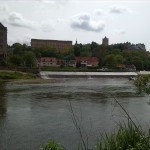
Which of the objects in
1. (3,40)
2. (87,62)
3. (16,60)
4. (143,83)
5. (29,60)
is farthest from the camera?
(87,62)

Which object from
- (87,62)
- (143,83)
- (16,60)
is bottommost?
(87,62)

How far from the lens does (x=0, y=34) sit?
101m

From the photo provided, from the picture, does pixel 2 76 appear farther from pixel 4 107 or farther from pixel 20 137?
pixel 20 137

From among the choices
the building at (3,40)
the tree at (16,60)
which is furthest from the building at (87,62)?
the building at (3,40)

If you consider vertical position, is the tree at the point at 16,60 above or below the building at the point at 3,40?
below

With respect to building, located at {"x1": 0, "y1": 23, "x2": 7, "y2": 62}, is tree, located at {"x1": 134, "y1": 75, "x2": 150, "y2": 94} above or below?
below

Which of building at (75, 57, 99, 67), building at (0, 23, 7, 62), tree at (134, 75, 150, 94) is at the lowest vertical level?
building at (75, 57, 99, 67)

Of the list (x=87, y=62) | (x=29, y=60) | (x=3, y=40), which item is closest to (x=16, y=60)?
(x=29, y=60)

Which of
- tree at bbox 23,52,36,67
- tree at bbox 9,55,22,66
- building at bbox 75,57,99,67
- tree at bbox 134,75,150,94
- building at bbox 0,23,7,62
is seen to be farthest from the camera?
building at bbox 75,57,99,67

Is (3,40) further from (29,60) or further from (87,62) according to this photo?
(87,62)

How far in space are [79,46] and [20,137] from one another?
175m

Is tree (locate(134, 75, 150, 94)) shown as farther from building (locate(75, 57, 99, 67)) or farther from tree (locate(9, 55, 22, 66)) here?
building (locate(75, 57, 99, 67))

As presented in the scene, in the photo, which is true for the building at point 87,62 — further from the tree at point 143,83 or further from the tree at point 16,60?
the tree at point 143,83

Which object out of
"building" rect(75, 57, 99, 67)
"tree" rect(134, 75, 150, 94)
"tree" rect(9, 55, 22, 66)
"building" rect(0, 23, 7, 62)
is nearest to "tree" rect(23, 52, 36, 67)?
"tree" rect(9, 55, 22, 66)
